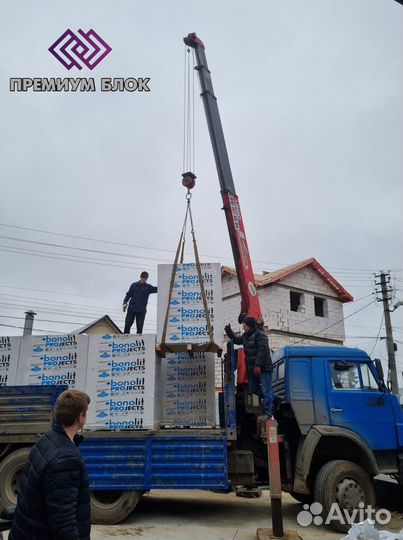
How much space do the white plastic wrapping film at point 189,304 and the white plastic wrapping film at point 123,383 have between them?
16.4 inches

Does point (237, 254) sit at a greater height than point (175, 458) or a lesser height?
greater

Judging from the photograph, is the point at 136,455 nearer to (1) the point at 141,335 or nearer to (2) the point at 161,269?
(1) the point at 141,335

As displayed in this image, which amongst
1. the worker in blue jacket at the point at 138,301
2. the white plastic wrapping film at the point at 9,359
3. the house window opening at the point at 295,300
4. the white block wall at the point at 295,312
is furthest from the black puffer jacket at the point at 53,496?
the house window opening at the point at 295,300

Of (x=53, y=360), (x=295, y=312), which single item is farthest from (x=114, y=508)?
(x=295, y=312)

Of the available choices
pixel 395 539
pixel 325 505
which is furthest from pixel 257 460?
pixel 395 539

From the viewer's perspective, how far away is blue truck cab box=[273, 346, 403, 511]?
729cm

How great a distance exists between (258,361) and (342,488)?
7.22 feet

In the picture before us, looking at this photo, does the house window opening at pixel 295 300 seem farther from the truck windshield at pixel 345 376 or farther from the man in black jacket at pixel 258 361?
the man in black jacket at pixel 258 361

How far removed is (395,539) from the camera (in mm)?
4676

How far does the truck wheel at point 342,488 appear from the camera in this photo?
7105 millimetres

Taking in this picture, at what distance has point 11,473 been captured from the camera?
745cm

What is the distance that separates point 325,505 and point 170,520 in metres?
2.45

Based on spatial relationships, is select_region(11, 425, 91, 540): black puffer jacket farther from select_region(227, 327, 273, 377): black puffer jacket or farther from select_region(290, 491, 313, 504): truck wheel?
select_region(290, 491, 313, 504): truck wheel

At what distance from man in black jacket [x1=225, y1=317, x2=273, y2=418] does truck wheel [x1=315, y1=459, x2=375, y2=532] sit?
3.99 feet
